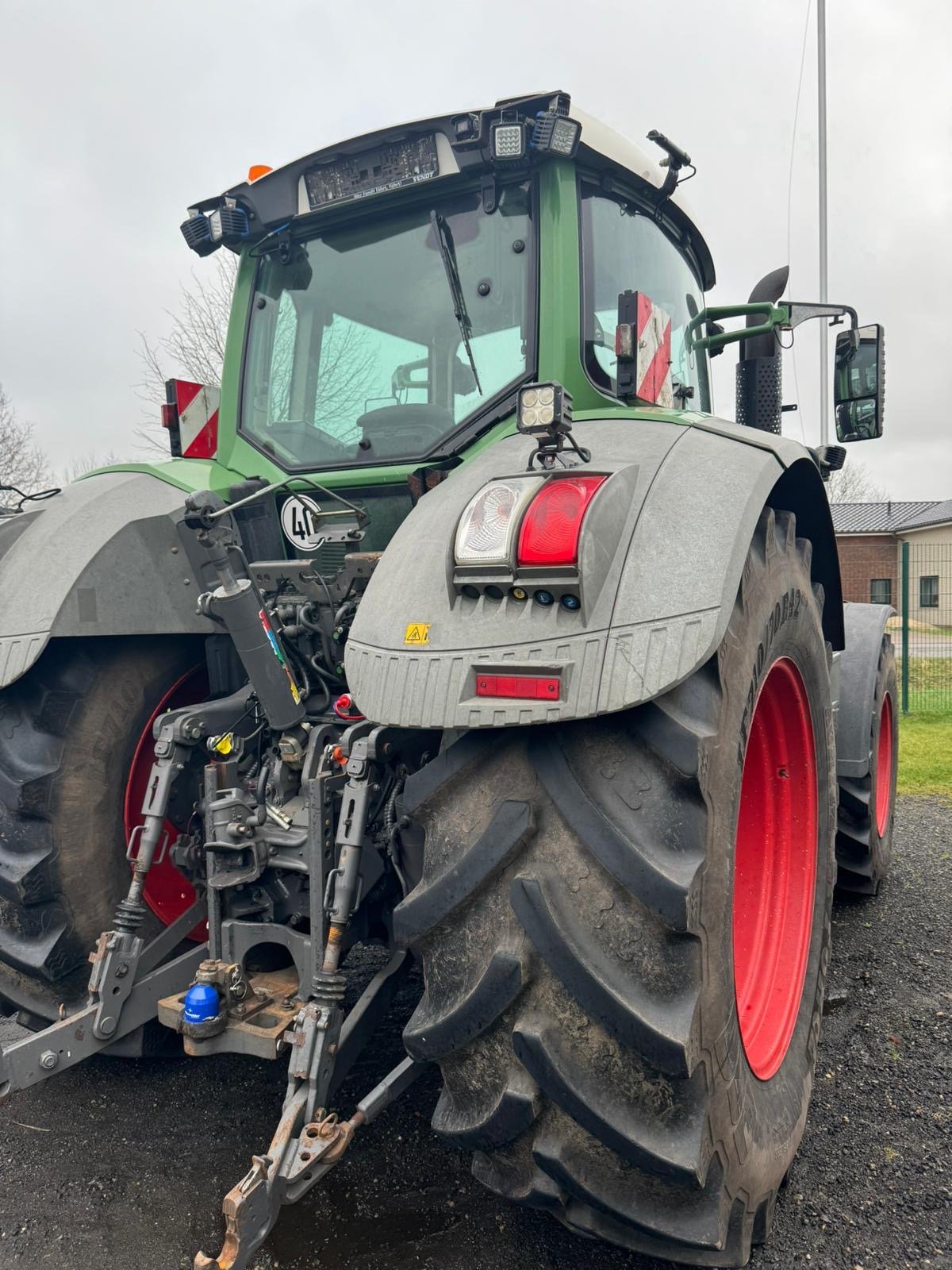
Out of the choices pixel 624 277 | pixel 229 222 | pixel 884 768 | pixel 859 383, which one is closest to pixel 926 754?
pixel 884 768

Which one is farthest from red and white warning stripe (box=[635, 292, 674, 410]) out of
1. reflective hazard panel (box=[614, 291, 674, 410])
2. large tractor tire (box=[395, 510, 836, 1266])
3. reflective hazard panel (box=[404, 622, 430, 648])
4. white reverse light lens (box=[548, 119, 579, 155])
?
reflective hazard panel (box=[404, 622, 430, 648])

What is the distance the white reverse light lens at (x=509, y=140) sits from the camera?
7.57ft

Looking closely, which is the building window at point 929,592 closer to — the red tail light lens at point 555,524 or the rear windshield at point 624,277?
the rear windshield at point 624,277

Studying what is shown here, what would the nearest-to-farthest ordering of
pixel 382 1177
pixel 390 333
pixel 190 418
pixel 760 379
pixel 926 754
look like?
1. pixel 382 1177
2. pixel 390 333
3. pixel 190 418
4. pixel 760 379
5. pixel 926 754

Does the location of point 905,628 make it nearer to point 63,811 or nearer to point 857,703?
point 857,703

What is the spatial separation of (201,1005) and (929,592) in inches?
718

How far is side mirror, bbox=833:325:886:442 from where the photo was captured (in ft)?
11.2

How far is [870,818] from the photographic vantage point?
4148mm

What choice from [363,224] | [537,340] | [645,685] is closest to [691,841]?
[645,685]

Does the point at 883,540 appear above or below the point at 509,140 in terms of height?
below

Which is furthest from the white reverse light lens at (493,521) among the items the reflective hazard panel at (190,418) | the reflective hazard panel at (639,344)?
the reflective hazard panel at (190,418)

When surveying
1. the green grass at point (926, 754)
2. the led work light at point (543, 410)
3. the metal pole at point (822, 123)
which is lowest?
the green grass at point (926, 754)

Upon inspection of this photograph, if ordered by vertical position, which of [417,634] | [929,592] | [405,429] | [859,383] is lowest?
[929,592]

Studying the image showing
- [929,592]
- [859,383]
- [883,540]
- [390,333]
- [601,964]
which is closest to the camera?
[601,964]
